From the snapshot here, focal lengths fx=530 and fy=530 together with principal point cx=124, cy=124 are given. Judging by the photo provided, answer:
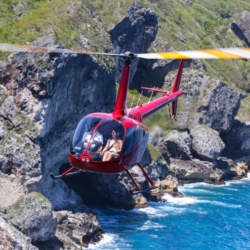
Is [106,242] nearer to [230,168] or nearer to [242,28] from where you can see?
[230,168]

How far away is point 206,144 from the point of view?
83188mm

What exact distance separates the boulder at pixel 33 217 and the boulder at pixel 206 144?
4193cm

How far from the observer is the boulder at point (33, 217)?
43.6 meters

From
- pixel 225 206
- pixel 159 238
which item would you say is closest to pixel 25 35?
pixel 159 238

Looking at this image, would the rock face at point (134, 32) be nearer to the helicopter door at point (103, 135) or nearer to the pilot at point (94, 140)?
the helicopter door at point (103, 135)

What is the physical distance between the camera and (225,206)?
69.9 metres

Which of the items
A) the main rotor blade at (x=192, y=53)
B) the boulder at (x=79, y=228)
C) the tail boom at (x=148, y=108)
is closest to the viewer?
the main rotor blade at (x=192, y=53)

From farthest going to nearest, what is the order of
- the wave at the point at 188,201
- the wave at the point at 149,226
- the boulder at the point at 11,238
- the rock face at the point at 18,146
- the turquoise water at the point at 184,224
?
the wave at the point at 188,201 → the wave at the point at 149,226 → the turquoise water at the point at 184,224 → the rock face at the point at 18,146 → the boulder at the point at 11,238

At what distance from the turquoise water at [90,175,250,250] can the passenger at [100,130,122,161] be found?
3014 cm

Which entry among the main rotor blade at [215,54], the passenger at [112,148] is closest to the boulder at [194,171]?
the passenger at [112,148]

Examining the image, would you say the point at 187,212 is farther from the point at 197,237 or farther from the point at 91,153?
Result: the point at 91,153

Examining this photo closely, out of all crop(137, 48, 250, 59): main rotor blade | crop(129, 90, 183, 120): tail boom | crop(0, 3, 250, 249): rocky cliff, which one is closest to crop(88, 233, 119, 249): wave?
crop(0, 3, 250, 249): rocky cliff

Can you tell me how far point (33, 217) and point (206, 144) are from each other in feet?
146

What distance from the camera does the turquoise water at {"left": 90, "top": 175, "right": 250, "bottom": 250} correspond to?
176 ft
